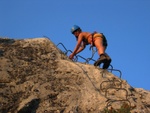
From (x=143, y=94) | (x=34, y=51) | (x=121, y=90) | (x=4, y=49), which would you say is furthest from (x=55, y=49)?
(x=143, y=94)

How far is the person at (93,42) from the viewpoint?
359 inches

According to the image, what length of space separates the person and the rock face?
1.50 ft

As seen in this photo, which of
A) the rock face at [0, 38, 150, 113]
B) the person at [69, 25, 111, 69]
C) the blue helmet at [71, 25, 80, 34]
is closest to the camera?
the rock face at [0, 38, 150, 113]

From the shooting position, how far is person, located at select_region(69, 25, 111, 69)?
912 cm

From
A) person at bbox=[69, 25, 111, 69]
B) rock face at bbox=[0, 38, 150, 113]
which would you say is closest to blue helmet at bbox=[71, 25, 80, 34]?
person at bbox=[69, 25, 111, 69]

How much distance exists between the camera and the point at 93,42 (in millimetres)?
10039

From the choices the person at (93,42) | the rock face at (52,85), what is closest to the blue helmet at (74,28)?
the person at (93,42)

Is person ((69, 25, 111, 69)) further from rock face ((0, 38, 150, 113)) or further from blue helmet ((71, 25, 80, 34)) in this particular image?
rock face ((0, 38, 150, 113))

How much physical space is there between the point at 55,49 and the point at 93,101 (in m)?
2.48

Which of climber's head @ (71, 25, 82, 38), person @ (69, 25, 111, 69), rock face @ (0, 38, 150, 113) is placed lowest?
rock face @ (0, 38, 150, 113)

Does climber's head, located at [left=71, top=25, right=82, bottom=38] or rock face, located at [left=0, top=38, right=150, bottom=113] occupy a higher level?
climber's head, located at [left=71, top=25, right=82, bottom=38]

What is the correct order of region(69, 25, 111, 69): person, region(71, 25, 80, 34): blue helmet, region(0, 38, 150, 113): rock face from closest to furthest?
region(0, 38, 150, 113): rock face → region(69, 25, 111, 69): person → region(71, 25, 80, 34): blue helmet

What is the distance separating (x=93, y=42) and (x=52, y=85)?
10.5 ft

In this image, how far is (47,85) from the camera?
7270mm
